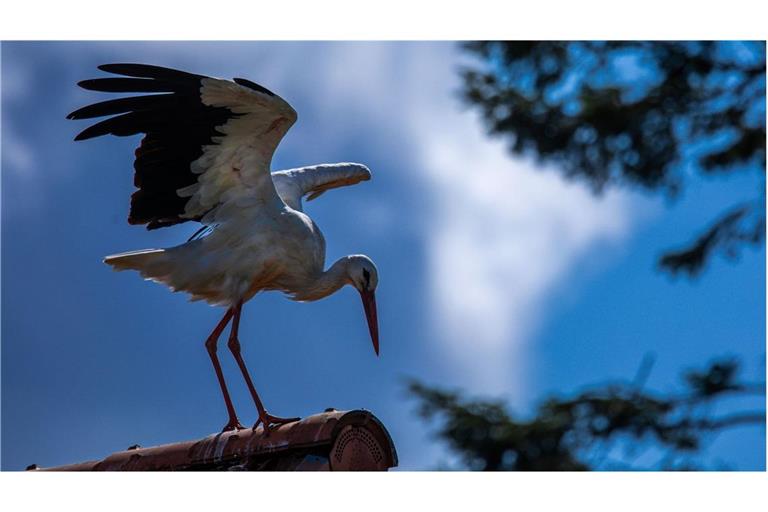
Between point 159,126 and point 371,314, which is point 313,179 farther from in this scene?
point 159,126

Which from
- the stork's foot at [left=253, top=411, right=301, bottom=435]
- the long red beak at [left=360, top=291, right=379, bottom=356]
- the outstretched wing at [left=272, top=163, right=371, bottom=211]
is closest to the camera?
the stork's foot at [left=253, top=411, right=301, bottom=435]

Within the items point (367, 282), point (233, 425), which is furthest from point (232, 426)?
point (367, 282)

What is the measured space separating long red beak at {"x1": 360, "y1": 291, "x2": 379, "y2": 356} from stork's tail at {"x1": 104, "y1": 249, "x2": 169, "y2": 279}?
1.17m

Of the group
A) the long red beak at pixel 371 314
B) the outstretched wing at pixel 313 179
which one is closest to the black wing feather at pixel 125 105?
the outstretched wing at pixel 313 179

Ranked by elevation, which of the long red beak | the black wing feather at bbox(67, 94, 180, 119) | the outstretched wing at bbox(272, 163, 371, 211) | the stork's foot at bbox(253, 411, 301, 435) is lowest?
the stork's foot at bbox(253, 411, 301, 435)

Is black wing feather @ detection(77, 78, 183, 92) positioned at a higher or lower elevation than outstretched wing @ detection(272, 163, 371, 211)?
lower

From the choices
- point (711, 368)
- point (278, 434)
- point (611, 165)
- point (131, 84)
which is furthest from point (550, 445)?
point (131, 84)

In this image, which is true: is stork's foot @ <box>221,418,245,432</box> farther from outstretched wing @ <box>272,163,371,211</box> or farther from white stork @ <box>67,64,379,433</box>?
outstretched wing @ <box>272,163,371,211</box>

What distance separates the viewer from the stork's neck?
6805 millimetres

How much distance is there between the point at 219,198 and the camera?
21.3 feet

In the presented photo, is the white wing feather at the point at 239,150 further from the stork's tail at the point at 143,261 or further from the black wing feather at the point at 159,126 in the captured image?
the stork's tail at the point at 143,261

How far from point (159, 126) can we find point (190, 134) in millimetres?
166

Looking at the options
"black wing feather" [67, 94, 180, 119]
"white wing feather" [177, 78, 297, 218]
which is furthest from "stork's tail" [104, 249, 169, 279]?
"black wing feather" [67, 94, 180, 119]
